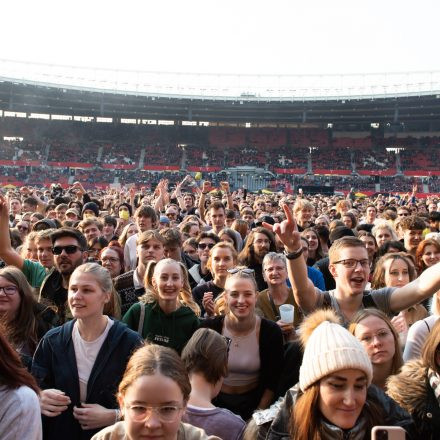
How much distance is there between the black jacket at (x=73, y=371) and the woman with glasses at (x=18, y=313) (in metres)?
0.31

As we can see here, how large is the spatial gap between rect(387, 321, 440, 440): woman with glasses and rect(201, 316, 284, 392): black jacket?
1.01 m

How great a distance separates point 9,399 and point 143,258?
2.96m

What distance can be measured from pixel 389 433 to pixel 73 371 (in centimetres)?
210

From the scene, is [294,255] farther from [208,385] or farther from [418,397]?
[418,397]

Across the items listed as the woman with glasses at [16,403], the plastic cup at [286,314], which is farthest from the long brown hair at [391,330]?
the woman with glasses at [16,403]

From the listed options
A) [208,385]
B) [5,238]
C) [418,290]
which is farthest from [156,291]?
[418,290]

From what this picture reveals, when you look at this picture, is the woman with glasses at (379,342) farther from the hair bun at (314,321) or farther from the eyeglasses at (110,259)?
the eyeglasses at (110,259)

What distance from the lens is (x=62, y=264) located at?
15.2 feet

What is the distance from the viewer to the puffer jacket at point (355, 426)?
225 centimetres

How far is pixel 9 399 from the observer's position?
219 centimetres

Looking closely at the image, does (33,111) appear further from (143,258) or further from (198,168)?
(143,258)

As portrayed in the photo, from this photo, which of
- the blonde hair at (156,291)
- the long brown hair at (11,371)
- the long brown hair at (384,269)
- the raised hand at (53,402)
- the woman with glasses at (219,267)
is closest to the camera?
the long brown hair at (11,371)

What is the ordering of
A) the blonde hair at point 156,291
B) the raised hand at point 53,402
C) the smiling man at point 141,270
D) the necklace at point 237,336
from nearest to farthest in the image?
the raised hand at point 53,402 → the necklace at point 237,336 → the blonde hair at point 156,291 → the smiling man at point 141,270

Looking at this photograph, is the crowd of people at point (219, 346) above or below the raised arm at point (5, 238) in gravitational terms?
below
